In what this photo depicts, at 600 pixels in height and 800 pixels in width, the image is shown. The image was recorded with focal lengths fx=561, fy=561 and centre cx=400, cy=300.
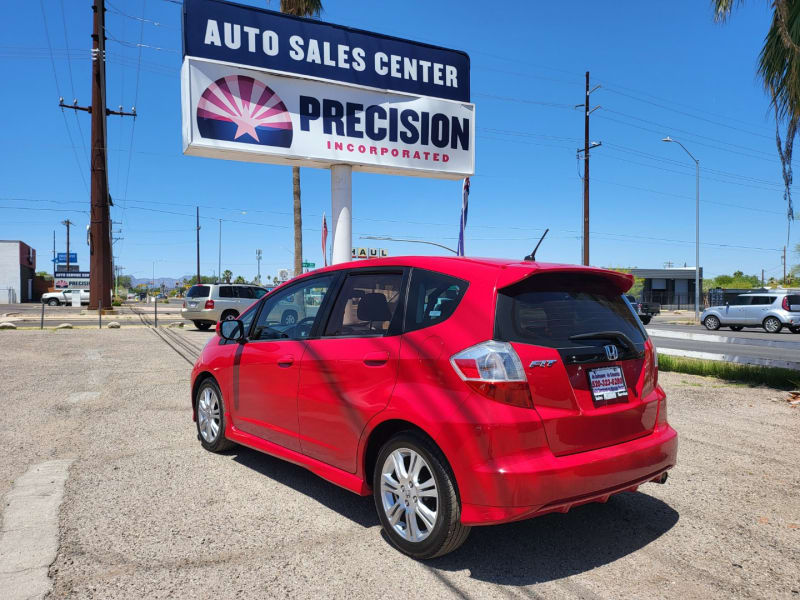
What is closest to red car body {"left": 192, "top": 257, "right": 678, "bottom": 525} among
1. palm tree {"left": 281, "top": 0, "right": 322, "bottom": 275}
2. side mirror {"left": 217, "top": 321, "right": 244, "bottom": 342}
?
side mirror {"left": 217, "top": 321, "right": 244, "bottom": 342}

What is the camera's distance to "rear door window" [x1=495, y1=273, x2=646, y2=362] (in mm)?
3045

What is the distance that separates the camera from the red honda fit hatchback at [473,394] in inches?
113

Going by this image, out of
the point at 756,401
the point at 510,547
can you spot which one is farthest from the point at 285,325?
the point at 756,401

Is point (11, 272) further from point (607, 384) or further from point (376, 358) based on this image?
point (607, 384)

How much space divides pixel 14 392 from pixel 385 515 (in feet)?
24.2

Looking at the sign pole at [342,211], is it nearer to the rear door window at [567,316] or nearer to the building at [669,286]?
the rear door window at [567,316]

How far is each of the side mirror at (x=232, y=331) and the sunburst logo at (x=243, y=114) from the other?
18.4ft

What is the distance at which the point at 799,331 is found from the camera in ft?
80.4

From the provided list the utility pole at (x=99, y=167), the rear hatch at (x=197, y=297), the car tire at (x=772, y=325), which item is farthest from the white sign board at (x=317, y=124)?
the utility pole at (x=99, y=167)

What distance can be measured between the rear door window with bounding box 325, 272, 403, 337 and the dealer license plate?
1.17m

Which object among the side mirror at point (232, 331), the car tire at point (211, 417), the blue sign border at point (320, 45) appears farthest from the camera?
the blue sign border at point (320, 45)

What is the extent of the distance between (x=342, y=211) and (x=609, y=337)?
25.3 ft

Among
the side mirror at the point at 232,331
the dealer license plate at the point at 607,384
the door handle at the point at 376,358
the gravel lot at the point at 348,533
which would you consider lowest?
the gravel lot at the point at 348,533

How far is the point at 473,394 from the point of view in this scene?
292 centimetres
